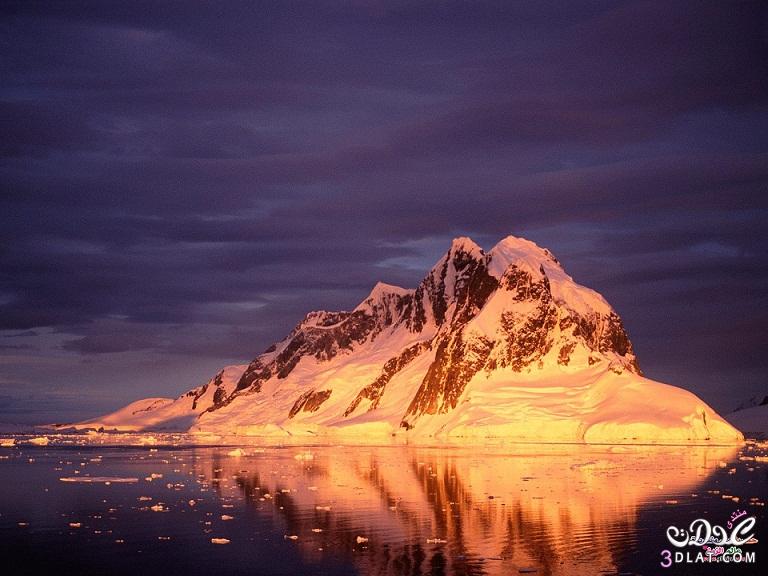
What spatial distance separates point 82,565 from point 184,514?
572 inches

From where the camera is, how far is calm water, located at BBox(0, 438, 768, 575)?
124ft

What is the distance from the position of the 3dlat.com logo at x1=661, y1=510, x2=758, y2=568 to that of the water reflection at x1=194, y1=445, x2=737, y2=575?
1844 millimetres

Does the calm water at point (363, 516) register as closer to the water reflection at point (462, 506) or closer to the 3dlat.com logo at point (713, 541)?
the water reflection at point (462, 506)

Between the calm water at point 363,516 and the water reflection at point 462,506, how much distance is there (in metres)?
0.11

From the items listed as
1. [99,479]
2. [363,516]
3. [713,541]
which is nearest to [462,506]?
[363,516]

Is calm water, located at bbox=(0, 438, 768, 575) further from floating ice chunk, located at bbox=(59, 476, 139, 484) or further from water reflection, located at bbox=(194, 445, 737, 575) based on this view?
floating ice chunk, located at bbox=(59, 476, 139, 484)

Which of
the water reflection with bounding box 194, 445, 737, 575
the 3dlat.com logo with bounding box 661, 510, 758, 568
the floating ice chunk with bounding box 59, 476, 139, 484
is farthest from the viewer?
the floating ice chunk with bounding box 59, 476, 139, 484

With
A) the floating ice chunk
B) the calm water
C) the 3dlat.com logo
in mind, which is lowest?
the 3dlat.com logo

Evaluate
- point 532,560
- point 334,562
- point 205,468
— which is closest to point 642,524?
point 532,560

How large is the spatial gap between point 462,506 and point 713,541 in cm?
1537

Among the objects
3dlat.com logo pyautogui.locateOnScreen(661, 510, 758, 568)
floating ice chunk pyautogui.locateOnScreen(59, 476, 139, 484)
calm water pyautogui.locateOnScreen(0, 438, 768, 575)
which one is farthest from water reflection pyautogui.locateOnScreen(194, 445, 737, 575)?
floating ice chunk pyautogui.locateOnScreen(59, 476, 139, 484)

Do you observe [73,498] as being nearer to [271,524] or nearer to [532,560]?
[271,524]

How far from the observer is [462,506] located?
55.1 meters

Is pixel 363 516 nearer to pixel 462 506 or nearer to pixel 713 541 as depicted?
pixel 462 506
